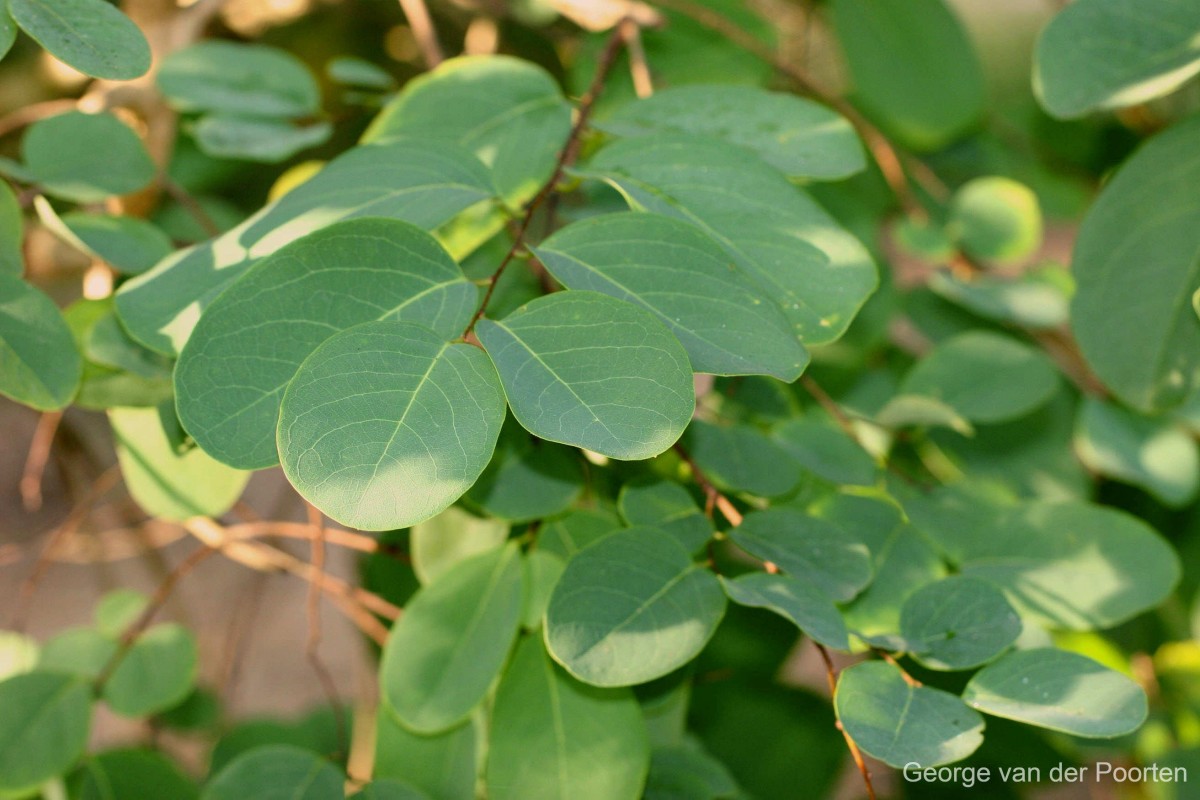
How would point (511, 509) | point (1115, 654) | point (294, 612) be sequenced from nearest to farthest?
point (511, 509)
point (1115, 654)
point (294, 612)

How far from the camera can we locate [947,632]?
38 centimetres

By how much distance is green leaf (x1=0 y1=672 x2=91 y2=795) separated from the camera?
0.46 meters

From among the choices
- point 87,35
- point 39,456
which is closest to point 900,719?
point 87,35

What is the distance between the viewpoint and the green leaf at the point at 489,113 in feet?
1.49

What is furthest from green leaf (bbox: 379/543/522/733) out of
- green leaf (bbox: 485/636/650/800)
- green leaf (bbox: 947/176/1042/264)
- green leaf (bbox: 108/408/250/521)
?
green leaf (bbox: 947/176/1042/264)

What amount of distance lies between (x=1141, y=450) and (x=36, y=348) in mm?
637

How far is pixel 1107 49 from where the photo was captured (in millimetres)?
444

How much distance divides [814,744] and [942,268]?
38 cm

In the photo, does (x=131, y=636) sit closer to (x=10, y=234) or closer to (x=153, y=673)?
(x=153, y=673)

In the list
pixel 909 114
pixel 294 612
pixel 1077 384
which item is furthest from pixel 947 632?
pixel 294 612

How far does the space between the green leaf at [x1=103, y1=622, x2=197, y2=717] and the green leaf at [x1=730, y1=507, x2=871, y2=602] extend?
35cm

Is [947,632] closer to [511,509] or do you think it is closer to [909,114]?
[511,509]

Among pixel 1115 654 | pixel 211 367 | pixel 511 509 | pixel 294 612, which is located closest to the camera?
pixel 211 367

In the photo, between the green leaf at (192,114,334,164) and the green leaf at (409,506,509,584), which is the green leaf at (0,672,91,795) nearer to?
the green leaf at (409,506,509,584)
